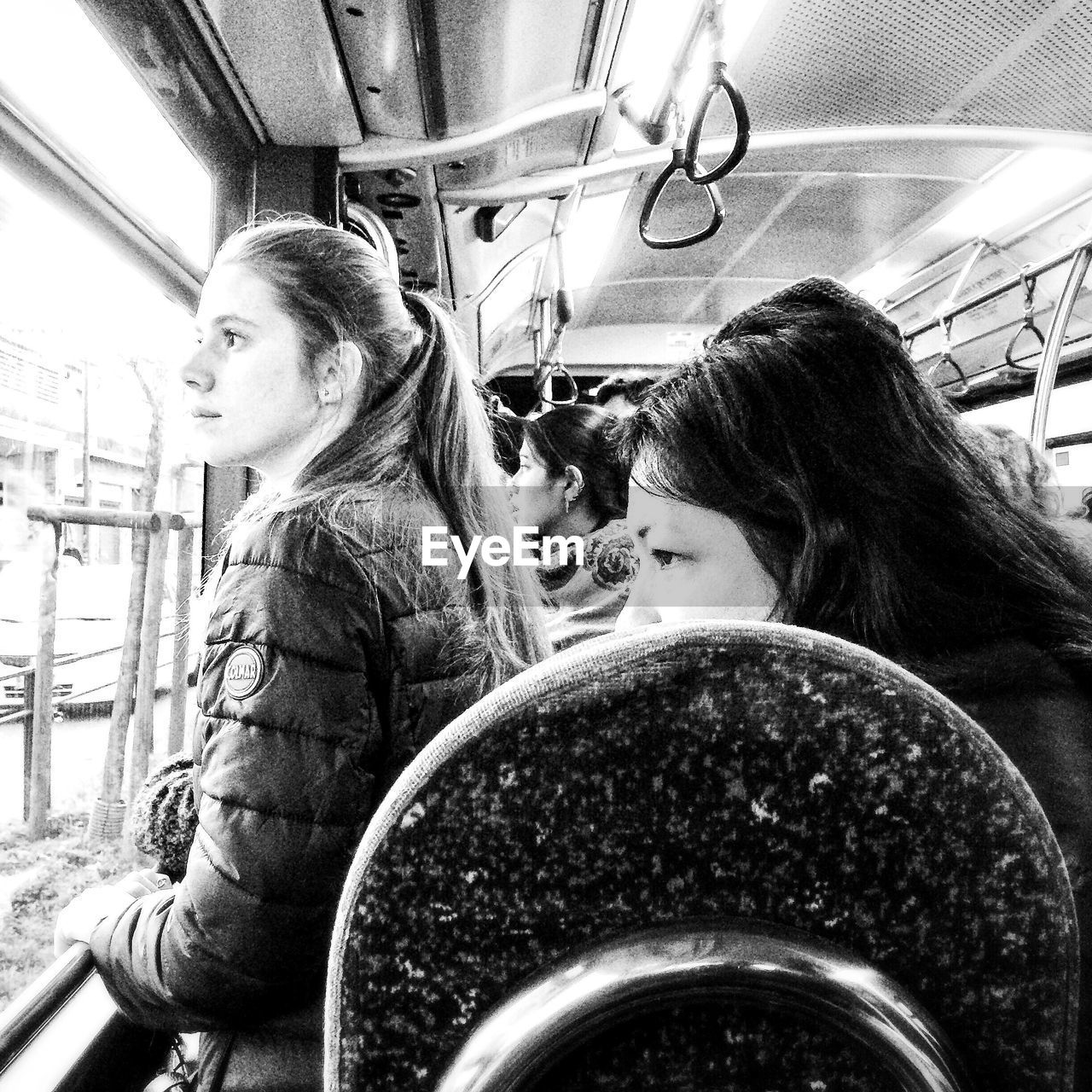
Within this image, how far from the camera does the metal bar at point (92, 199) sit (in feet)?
3.56

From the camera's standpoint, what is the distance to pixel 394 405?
1372mm

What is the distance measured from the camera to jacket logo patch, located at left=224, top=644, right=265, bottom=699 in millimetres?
906

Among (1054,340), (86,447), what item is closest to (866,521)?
(86,447)

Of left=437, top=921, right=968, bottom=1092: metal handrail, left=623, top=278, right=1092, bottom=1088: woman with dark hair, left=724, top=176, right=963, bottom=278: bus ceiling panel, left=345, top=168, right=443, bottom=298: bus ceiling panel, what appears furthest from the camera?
left=724, top=176, right=963, bottom=278: bus ceiling panel

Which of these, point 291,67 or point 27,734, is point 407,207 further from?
point 27,734

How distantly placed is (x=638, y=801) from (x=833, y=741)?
0.28 ft

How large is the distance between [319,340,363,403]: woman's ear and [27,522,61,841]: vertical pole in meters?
0.46

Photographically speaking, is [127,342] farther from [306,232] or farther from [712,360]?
[712,360]

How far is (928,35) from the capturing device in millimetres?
1822

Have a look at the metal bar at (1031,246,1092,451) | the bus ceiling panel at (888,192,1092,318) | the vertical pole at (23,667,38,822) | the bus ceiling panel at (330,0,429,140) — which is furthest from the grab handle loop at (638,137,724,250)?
the bus ceiling panel at (888,192,1092,318)

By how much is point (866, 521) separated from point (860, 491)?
4 centimetres

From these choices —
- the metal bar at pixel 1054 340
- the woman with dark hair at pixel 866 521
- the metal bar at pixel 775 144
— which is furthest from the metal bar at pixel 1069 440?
the woman with dark hair at pixel 866 521

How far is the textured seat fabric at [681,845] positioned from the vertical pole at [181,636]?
1526mm

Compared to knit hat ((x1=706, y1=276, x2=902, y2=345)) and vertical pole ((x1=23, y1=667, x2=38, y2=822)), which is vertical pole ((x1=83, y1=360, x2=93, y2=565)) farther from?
knit hat ((x1=706, y1=276, x2=902, y2=345))
